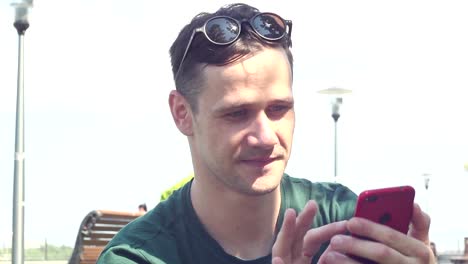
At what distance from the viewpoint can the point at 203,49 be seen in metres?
3.28

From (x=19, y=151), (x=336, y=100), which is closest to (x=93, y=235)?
(x=19, y=151)

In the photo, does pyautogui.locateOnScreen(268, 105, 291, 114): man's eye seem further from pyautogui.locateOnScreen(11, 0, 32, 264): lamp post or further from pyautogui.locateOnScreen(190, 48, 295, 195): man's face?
pyautogui.locateOnScreen(11, 0, 32, 264): lamp post

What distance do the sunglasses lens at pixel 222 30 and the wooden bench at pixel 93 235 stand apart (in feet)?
13.0

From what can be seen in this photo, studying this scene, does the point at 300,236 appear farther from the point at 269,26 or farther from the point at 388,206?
the point at 269,26

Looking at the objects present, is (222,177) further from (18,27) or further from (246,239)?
(18,27)

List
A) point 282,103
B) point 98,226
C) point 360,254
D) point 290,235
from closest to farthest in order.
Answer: point 360,254 < point 290,235 < point 282,103 < point 98,226

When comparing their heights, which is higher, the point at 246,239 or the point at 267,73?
the point at 267,73

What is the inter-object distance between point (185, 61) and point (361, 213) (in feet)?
3.77

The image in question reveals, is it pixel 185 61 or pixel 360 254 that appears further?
pixel 185 61

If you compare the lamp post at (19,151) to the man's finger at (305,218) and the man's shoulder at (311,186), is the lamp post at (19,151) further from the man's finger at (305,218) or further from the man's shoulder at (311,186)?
the man's finger at (305,218)

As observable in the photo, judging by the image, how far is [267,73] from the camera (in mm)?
3090

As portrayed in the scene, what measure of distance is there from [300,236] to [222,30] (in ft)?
3.01

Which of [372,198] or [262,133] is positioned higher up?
[262,133]

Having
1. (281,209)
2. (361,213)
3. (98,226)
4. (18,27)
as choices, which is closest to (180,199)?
(281,209)
